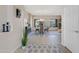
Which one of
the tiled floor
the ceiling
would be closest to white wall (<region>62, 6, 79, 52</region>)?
the tiled floor

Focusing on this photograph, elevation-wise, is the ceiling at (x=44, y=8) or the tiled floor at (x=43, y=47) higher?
the ceiling at (x=44, y=8)

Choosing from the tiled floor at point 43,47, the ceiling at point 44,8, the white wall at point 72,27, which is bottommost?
the tiled floor at point 43,47

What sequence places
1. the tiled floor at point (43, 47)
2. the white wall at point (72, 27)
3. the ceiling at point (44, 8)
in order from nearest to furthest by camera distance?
the white wall at point (72, 27) → the tiled floor at point (43, 47) → the ceiling at point (44, 8)

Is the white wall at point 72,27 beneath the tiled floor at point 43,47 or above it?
above

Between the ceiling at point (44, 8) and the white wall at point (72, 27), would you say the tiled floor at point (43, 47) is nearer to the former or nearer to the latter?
the white wall at point (72, 27)

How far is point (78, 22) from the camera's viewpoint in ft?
11.9

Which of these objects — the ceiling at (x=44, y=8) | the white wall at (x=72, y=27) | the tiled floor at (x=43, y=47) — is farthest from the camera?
the ceiling at (x=44, y=8)

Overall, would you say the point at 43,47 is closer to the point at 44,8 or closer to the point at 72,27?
the point at 72,27

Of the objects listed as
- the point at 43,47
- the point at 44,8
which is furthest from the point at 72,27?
the point at 44,8

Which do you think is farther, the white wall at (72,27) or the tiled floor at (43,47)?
the tiled floor at (43,47)

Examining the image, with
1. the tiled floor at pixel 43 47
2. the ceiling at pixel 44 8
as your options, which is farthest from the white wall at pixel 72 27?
the ceiling at pixel 44 8
